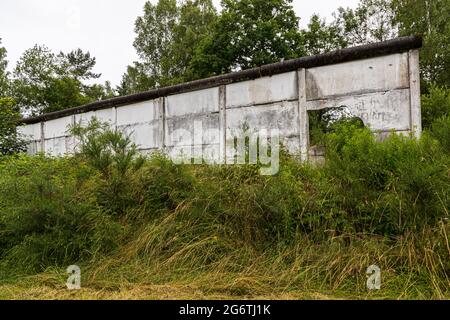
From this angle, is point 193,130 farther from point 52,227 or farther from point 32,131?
point 32,131

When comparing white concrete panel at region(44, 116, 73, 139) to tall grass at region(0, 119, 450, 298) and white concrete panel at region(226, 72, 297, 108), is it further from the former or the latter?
tall grass at region(0, 119, 450, 298)

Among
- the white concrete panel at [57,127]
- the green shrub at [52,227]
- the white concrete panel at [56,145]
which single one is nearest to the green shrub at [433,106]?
the green shrub at [52,227]

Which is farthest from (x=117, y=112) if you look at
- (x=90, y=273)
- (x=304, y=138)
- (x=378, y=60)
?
(x=90, y=273)

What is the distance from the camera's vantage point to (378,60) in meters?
8.33

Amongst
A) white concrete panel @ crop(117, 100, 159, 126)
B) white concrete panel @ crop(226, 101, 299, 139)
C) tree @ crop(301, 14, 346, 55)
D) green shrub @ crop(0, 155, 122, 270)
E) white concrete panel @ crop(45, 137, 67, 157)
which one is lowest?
green shrub @ crop(0, 155, 122, 270)

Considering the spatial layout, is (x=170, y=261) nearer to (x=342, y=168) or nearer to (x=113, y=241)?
(x=113, y=241)

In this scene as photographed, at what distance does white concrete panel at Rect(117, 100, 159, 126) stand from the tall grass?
6.22 meters

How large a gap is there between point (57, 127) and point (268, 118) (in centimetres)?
936

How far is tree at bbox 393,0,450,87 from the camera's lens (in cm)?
2120

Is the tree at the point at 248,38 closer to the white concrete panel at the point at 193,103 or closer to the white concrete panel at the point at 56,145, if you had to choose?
the white concrete panel at the point at 56,145

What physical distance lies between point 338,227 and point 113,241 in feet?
9.22

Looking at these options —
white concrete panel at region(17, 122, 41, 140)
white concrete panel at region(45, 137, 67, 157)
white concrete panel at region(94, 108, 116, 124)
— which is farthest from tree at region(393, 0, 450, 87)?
white concrete panel at region(17, 122, 41, 140)

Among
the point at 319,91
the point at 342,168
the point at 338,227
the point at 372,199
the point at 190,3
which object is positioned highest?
the point at 190,3

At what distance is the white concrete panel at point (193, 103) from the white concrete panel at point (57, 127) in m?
5.15
